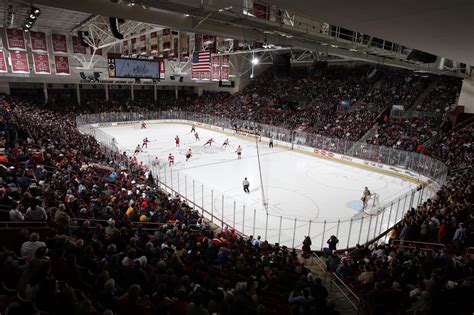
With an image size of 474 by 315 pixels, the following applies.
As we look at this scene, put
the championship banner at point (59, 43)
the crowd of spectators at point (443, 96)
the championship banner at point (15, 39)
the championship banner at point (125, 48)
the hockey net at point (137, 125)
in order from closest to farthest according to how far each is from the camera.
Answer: the crowd of spectators at point (443, 96), the championship banner at point (15, 39), the championship banner at point (59, 43), the hockey net at point (137, 125), the championship banner at point (125, 48)

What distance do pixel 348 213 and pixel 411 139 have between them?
41.5 feet

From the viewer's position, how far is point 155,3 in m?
7.99

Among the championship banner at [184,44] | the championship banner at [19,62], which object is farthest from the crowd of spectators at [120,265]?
the championship banner at [184,44]

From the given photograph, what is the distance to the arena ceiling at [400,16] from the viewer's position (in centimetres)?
477

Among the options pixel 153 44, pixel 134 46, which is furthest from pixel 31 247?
pixel 134 46

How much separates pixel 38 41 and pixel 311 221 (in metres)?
33.9

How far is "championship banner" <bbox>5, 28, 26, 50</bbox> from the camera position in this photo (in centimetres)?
2917

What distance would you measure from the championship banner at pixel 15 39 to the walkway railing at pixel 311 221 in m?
9.30

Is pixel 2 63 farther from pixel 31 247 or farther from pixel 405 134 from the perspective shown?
pixel 405 134

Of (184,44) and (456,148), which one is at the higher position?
(184,44)

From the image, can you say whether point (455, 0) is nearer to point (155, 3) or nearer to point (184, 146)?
point (155, 3)

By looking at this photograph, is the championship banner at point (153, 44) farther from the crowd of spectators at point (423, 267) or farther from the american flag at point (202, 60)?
the crowd of spectators at point (423, 267)

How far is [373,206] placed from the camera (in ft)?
53.7

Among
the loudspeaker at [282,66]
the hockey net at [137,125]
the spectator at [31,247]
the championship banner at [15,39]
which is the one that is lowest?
the hockey net at [137,125]
